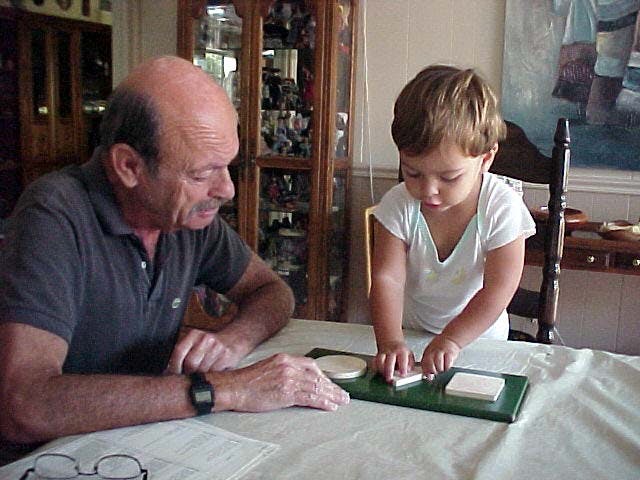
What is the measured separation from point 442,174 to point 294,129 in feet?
6.15

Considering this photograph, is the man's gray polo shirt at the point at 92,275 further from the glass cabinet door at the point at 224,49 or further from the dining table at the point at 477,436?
the glass cabinet door at the point at 224,49

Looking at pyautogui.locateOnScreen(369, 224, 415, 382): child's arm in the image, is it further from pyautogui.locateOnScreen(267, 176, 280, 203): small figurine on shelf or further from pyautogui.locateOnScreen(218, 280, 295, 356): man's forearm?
pyautogui.locateOnScreen(267, 176, 280, 203): small figurine on shelf

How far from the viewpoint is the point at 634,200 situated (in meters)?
2.86

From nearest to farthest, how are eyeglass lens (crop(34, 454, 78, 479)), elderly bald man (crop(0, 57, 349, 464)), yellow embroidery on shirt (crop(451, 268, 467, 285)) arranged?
1. eyeglass lens (crop(34, 454, 78, 479))
2. elderly bald man (crop(0, 57, 349, 464))
3. yellow embroidery on shirt (crop(451, 268, 467, 285))

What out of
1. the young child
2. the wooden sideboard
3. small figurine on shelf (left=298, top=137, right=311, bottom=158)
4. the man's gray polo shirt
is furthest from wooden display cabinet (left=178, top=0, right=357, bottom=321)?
the man's gray polo shirt

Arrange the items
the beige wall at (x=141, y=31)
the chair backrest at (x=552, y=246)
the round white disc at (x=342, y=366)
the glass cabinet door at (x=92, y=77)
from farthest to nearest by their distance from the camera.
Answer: the glass cabinet door at (x=92, y=77) → the beige wall at (x=141, y=31) → the chair backrest at (x=552, y=246) → the round white disc at (x=342, y=366)

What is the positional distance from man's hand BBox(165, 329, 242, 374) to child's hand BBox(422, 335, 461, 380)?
0.34m

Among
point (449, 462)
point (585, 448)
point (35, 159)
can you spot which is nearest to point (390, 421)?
point (449, 462)

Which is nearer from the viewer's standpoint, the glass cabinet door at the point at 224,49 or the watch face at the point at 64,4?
the glass cabinet door at the point at 224,49

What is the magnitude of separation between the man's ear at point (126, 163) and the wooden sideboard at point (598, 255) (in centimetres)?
162

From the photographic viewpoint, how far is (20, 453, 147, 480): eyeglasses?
2.75 ft

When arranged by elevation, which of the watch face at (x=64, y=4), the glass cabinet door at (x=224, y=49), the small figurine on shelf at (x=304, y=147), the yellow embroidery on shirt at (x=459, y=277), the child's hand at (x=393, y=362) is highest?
the watch face at (x=64, y=4)

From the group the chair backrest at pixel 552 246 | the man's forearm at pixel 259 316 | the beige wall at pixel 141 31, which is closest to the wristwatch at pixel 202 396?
the man's forearm at pixel 259 316

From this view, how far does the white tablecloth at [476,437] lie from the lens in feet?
2.89
